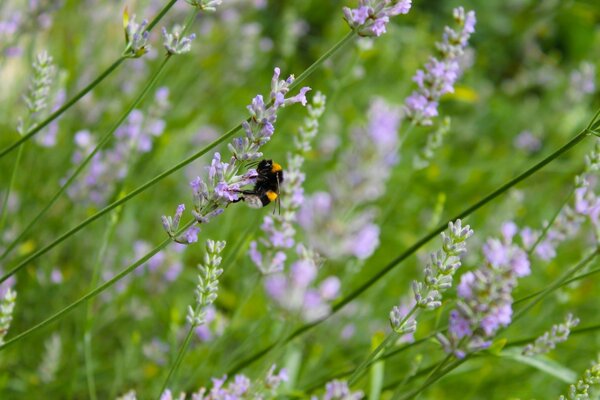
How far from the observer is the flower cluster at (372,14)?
1.16 m

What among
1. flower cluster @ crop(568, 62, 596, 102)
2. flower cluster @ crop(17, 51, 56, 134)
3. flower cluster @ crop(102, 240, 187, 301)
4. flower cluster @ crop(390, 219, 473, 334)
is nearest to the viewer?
flower cluster @ crop(390, 219, 473, 334)

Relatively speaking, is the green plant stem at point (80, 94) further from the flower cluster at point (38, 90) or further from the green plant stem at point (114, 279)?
the green plant stem at point (114, 279)

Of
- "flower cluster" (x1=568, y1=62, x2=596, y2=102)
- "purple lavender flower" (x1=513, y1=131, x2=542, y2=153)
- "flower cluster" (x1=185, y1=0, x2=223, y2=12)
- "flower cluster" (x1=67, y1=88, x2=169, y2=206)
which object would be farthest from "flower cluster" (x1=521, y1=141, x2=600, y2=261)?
"purple lavender flower" (x1=513, y1=131, x2=542, y2=153)

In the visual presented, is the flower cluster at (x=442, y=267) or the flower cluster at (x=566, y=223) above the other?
the flower cluster at (x=566, y=223)

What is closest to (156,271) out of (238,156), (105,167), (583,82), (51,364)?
(105,167)

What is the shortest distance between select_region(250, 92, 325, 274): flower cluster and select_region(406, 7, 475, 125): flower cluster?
24cm

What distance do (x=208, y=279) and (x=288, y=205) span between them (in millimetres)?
426

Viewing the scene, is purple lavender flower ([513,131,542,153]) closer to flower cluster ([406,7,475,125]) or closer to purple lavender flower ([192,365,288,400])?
flower cluster ([406,7,475,125])

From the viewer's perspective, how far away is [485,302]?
1.19m

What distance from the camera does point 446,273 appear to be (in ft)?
3.99

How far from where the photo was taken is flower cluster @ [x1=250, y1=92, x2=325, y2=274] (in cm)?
158

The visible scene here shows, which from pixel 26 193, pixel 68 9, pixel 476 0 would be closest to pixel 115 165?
pixel 26 193

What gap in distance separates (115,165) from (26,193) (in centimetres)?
49

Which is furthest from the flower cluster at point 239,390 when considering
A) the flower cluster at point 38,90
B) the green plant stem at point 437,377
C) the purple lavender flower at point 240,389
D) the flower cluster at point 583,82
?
the flower cluster at point 583,82
